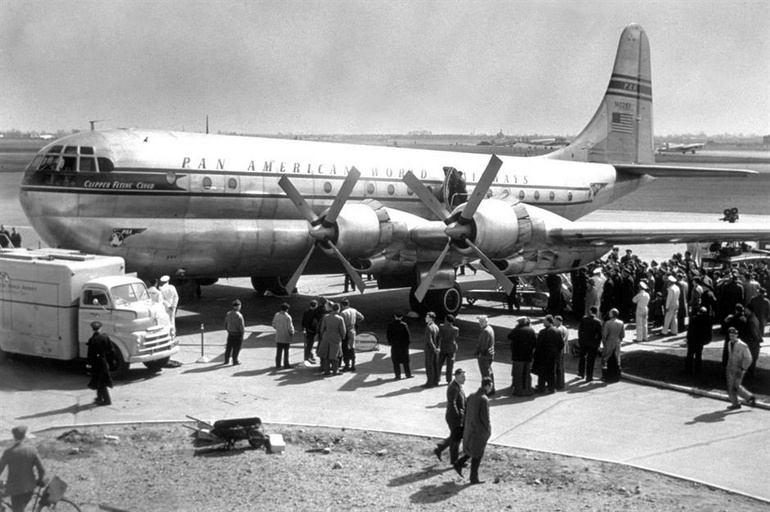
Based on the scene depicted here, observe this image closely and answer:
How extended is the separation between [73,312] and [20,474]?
314 inches

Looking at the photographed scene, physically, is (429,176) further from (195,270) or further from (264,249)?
(195,270)

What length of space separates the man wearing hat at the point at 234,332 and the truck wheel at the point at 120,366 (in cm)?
213

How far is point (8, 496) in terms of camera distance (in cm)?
888

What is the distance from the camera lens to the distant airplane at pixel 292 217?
64.3 feet

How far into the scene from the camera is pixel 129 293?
16.7 metres

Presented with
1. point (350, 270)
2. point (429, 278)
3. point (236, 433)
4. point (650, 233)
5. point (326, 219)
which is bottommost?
point (236, 433)

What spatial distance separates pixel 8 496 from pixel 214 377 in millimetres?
7622

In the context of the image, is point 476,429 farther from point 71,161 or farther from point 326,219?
point 71,161

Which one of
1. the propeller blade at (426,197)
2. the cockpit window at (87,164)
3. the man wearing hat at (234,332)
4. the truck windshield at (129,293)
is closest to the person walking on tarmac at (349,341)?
the man wearing hat at (234,332)

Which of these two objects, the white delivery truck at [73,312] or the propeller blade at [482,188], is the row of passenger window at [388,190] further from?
the white delivery truck at [73,312]

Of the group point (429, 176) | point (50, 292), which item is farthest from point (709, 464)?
point (429, 176)

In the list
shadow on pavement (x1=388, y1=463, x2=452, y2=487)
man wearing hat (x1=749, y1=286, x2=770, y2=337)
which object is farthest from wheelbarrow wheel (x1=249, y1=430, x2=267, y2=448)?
man wearing hat (x1=749, y1=286, x2=770, y2=337)

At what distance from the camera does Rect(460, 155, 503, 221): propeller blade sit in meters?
20.0

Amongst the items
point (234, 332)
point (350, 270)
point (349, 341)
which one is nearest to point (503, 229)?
point (350, 270)
